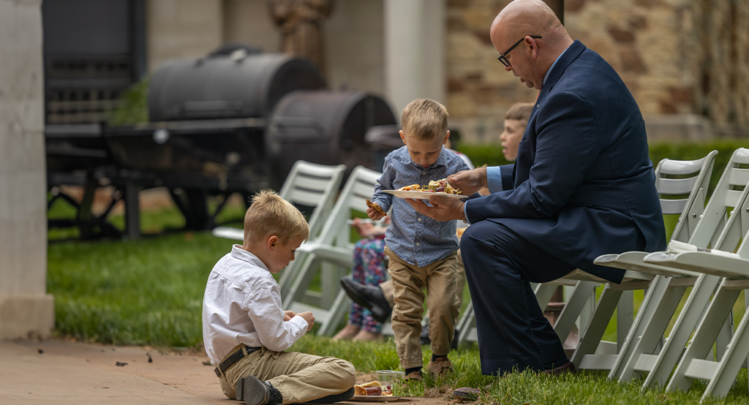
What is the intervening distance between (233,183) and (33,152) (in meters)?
4.76

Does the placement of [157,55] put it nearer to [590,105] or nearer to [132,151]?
[132,151]

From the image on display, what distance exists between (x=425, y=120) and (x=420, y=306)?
2.90 feet

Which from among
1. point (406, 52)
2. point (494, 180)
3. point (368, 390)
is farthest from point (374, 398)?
point (406, 52)

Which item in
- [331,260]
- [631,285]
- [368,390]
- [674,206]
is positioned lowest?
[331,260]

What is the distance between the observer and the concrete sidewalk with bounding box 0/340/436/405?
3.49m

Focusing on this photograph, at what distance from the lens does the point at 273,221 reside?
3.35 metres

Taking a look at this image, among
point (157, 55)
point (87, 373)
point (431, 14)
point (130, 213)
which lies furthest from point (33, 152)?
point (157, 55)

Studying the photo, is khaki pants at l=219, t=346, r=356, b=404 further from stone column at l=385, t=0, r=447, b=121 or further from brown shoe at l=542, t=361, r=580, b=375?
stone column at l=385, t=0, r=447, b=121

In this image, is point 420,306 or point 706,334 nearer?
point 706,334

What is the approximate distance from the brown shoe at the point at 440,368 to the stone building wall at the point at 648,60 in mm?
9680

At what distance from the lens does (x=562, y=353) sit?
3814 millimetres

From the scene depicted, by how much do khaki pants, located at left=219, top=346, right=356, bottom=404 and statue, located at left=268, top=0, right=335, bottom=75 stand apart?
12.4 metres

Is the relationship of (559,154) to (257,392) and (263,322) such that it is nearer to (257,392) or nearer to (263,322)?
(263,322)

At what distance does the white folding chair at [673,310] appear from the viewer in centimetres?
346
